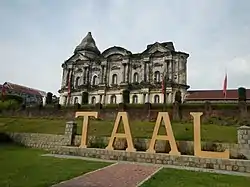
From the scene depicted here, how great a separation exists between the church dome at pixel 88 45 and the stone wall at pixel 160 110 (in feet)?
69.4

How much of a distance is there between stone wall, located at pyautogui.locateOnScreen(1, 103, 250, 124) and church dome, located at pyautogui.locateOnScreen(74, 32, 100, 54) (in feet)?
69.4

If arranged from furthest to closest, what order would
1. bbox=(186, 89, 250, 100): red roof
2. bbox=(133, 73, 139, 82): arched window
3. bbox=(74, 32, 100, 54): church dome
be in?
bbox=(74, 32, 100, 54): church dome, bbox=(133, 73, 139, 82): arched window, bbox=(186, 89, 250, 100): red roof

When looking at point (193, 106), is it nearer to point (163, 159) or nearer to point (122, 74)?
point (163, 159)

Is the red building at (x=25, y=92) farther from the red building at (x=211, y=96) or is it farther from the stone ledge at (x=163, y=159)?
the stone ledge at (x=163, y=159)

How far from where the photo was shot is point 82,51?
51000mm

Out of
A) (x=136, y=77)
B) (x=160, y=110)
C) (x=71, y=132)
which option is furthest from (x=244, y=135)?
(x=136, y=77)

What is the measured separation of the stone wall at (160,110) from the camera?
24284mm

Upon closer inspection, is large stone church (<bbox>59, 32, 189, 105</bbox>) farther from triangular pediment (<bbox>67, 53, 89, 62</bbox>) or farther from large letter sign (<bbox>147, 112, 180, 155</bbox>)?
large letter sign (<bbox>147, 112, 180, 155</bbox>)

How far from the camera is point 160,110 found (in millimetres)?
27250

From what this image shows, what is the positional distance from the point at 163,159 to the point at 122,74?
32.7 m

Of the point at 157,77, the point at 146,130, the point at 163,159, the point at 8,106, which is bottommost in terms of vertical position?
the point at 163,159

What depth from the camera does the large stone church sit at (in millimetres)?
40531

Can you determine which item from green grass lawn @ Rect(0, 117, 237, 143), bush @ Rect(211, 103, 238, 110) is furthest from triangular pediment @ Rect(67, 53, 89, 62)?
bush @ Rect(211, 103, 238, 110)

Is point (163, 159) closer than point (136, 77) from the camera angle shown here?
Yes
